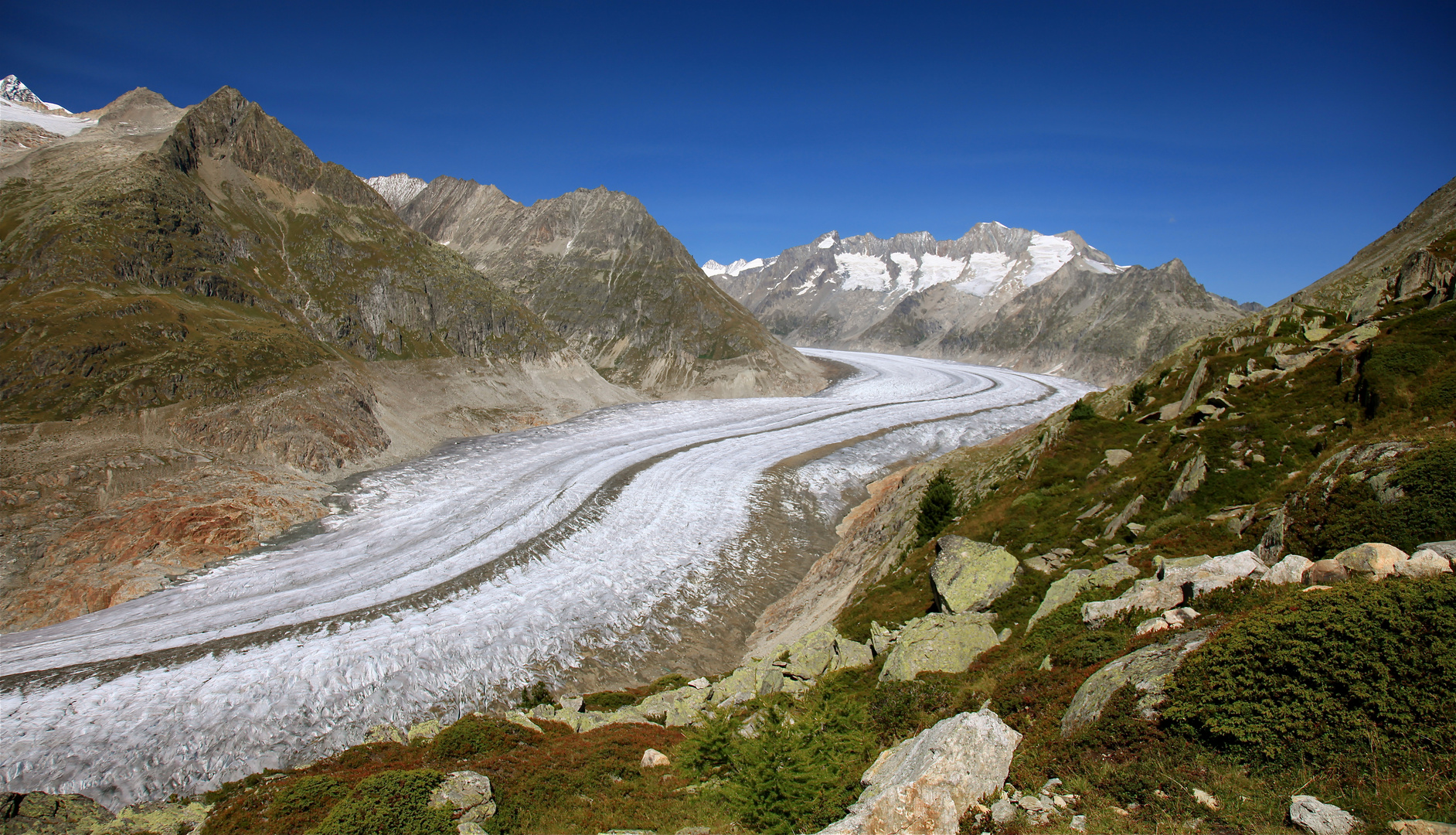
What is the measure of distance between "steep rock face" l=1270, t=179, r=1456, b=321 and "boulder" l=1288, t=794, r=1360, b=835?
22.4 m

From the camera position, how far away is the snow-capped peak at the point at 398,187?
183250mm

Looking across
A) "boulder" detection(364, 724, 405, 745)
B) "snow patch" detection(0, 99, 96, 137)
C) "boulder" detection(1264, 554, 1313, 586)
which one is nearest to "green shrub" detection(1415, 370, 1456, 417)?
"boulder" detection(1264, 554, 1313, 586)

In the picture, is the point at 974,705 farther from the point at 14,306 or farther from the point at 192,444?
the point at 14,306

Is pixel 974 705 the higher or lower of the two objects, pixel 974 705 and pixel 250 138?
the lower

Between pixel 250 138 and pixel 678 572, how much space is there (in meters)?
93.0

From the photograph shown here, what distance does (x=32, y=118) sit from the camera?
128 meters

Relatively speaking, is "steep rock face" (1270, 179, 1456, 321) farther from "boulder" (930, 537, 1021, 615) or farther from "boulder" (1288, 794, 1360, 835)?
"boulder" (1288, 794, 1360, 835)

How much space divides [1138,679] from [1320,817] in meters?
3.26

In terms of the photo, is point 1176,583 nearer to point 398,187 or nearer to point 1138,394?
point 1138,394

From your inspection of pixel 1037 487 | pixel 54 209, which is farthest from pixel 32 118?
pixel 1037 487

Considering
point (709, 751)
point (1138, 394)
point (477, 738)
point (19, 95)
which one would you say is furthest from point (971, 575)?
point (19, 95)

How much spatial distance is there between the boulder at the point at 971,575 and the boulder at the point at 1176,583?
13.9ft

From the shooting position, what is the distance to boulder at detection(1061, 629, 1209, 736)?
900 cm

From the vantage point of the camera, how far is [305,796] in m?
13.6
